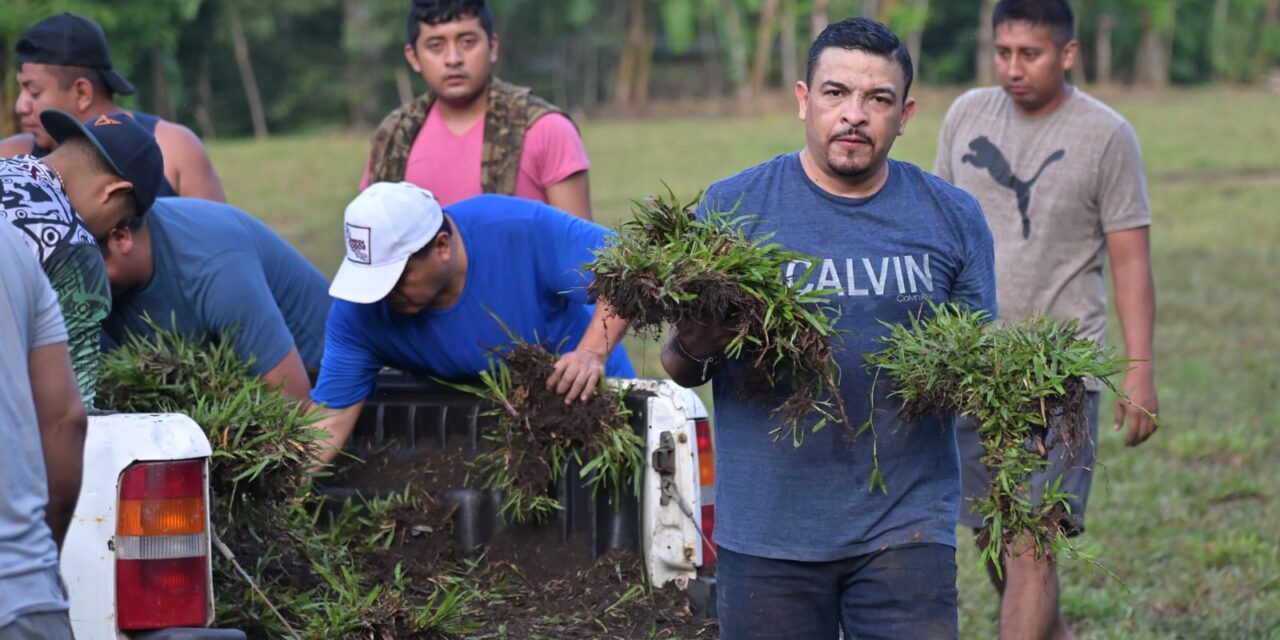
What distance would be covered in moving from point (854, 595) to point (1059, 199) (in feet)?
7.44

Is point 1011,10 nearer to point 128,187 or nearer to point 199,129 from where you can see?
point 128,187

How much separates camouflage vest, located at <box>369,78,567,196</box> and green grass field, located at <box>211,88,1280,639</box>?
1.06 meters

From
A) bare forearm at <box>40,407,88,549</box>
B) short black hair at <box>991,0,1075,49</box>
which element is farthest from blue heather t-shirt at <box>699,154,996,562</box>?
short black hair at <box>991,0,1075,49</box>

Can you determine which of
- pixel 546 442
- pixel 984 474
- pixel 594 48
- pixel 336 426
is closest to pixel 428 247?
pixel 336 426

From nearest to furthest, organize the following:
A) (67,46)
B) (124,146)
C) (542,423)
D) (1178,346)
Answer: (124,146) → (542,423) → (67,46) → (1178,346)

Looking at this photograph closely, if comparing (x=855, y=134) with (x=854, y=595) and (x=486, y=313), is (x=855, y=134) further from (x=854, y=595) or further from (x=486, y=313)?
(x=486, y=313)

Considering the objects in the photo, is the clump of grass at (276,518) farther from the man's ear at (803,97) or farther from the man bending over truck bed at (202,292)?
the man's ear at (803,97)

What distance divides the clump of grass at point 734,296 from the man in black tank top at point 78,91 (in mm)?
2844

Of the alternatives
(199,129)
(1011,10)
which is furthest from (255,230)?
(199,129)

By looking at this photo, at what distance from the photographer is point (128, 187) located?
4316mm

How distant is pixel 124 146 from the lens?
14.0 feet

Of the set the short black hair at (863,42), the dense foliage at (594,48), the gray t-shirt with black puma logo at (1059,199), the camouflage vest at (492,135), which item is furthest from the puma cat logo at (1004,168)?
the dense foliage at (594,48)

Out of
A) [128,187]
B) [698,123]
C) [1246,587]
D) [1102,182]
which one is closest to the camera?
[128,187]

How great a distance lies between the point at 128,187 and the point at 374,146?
2196 millimetres
